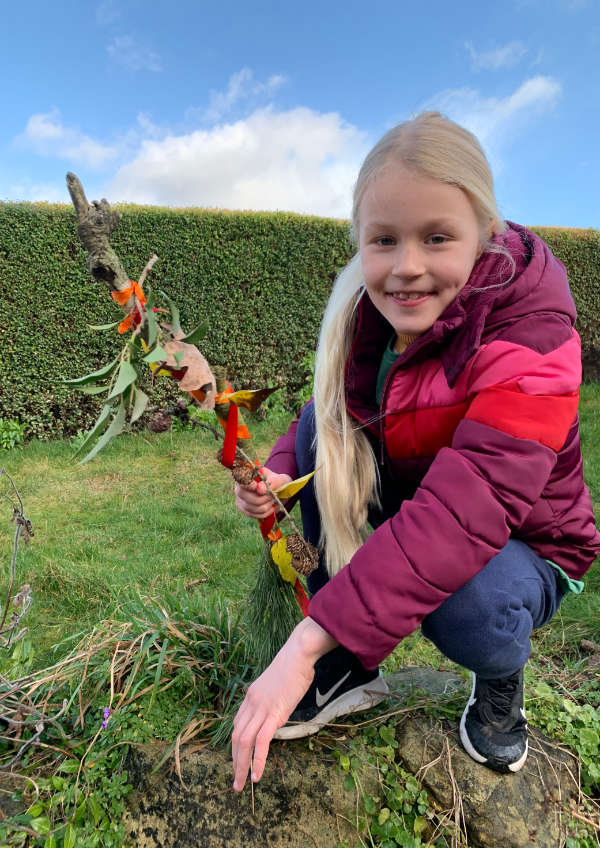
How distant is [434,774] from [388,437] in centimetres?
92

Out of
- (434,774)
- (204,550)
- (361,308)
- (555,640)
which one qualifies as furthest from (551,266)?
(204,550)

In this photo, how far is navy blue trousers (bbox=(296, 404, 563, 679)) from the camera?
136cm

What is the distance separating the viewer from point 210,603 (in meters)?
2.22

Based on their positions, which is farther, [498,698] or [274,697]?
[498,698]

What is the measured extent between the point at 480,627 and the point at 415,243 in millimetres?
912

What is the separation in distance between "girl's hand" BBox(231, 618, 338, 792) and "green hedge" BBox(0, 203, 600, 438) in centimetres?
498

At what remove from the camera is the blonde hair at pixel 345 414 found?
4.84 ft

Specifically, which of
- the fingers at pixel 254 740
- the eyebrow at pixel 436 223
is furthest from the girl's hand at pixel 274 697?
the eyebrow at pixel 436 223

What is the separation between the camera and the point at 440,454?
4.30 feet

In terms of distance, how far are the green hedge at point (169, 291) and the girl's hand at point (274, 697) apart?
4.98 m

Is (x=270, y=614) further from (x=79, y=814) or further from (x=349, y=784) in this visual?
(x=79, y=814)

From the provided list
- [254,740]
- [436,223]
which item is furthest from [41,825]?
[436,223]

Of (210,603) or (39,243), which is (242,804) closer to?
(210,603)

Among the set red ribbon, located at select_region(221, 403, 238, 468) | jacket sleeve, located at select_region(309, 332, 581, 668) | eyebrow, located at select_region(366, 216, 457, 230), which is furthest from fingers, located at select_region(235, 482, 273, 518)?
eyebrow, located at select_region(366, 216, 457, 230)
